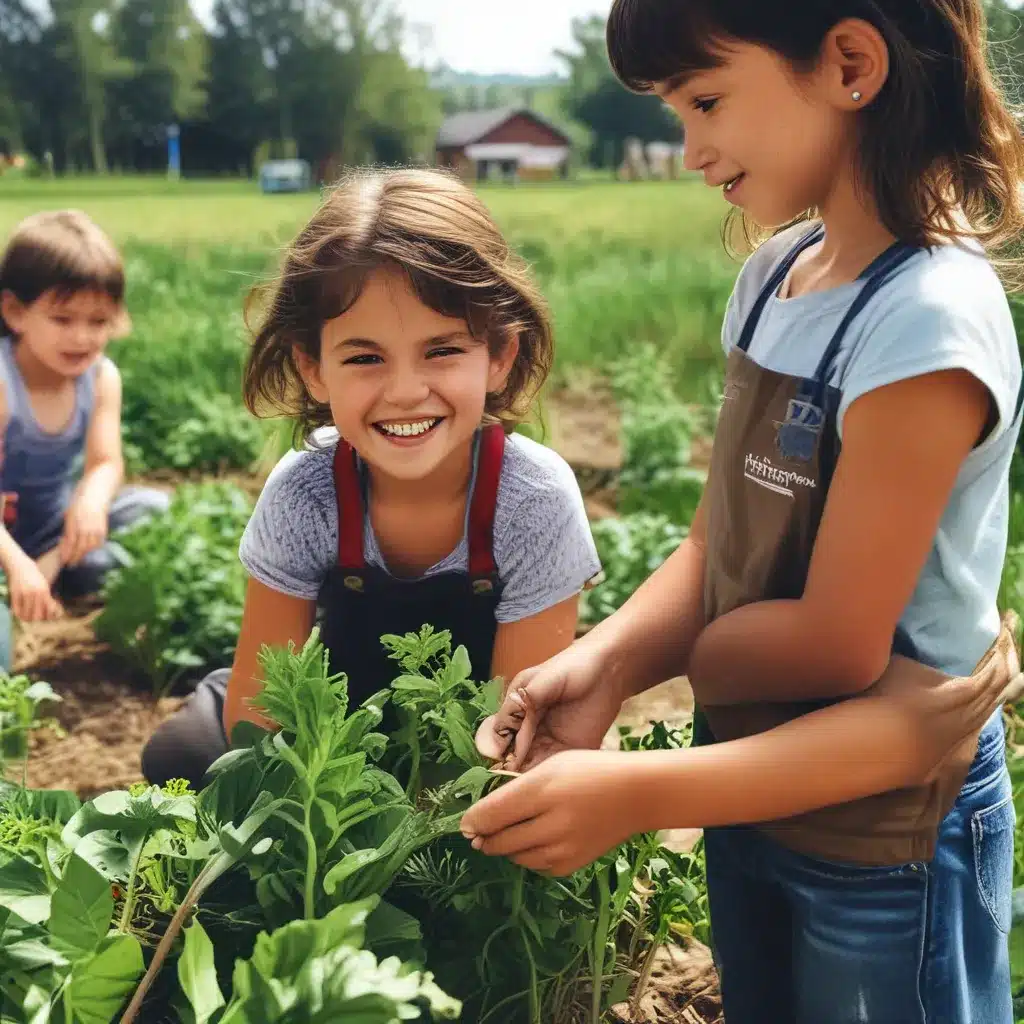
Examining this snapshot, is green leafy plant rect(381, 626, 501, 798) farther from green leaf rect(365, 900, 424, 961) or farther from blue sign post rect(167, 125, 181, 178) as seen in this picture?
blue sign post rect(167, 125, 181, 178)

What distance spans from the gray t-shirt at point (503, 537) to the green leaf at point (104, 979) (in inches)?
34.2

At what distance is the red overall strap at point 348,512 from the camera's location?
1973mm

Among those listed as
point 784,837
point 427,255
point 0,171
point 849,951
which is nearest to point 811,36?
point 427,255

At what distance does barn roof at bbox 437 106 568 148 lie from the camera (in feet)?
127

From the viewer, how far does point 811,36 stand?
1219 millimetres

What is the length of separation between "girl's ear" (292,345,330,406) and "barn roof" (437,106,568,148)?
36.9m

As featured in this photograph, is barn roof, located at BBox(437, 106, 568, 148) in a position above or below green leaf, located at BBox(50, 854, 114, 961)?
above

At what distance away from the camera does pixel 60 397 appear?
371cm

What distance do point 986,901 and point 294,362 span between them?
1.23 m

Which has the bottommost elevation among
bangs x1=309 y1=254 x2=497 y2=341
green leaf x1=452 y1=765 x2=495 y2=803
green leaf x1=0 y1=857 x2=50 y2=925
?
green leaf x1=0 y1=857 x2=50 y2=925

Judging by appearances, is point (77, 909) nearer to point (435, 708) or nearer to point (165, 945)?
point (165, 945)

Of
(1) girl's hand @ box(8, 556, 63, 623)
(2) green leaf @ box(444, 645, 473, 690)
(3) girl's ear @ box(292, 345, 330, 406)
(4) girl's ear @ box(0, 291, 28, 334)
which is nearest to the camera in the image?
(2) green leaf @ box(444, 645, 473, 690)

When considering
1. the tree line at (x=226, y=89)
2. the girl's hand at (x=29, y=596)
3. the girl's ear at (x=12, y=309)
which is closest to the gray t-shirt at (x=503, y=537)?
the girl's hand at (x=29, y=596)

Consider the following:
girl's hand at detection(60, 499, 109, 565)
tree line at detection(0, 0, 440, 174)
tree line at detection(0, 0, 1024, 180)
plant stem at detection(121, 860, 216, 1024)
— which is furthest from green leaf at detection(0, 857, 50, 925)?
tree line at detection(0, 0, 440, 174)
